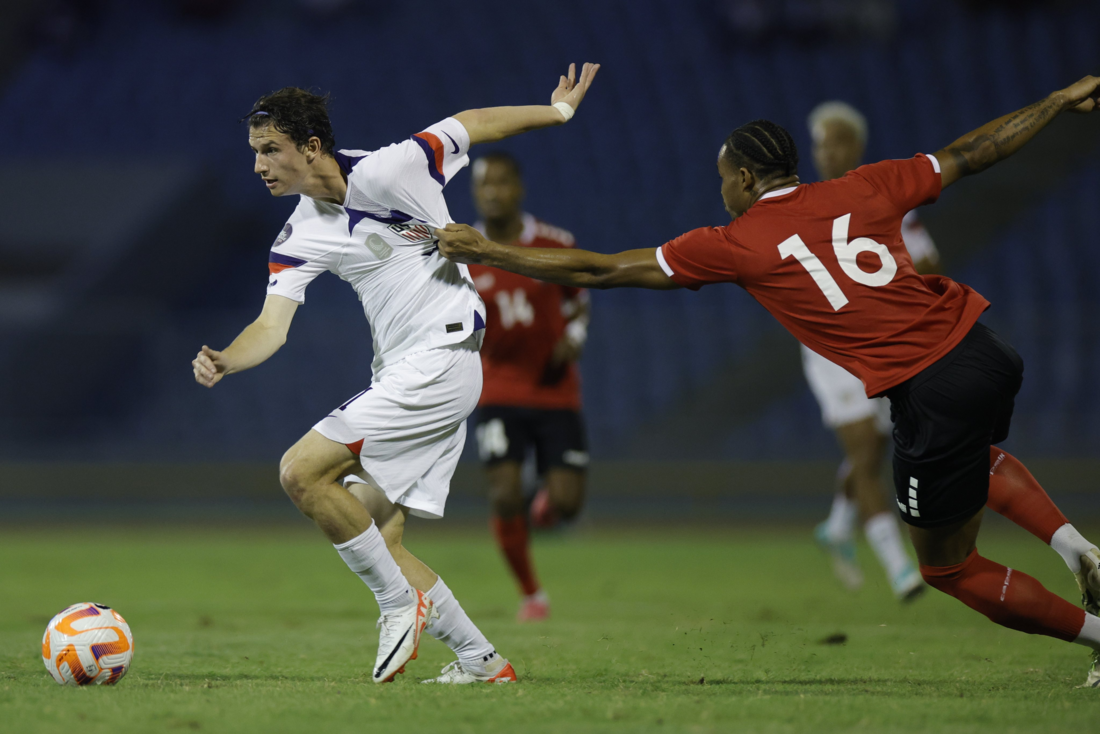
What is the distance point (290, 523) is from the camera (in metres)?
14.6

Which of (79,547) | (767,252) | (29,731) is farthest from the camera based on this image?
(79,547)

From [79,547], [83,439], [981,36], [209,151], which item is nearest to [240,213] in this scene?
[209,151]

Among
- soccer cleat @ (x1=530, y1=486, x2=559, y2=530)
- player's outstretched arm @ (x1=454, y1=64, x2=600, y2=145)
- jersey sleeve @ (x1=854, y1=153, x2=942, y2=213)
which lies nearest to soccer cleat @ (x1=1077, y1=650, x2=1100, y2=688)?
jersey sleeve @ (x1=854, y1=153, x2=942, y2=213)

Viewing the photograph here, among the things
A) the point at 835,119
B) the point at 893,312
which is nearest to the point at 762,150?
the point at 893,312

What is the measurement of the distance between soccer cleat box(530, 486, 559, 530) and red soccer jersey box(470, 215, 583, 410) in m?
0.73

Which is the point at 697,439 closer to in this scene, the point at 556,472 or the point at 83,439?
the point at 556,472

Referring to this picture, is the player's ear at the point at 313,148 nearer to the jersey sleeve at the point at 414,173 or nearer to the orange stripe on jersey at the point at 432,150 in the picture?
the jersey sleeve at the point at 414,173

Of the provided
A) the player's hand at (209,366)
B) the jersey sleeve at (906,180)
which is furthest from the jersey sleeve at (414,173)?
the jersey sleeve at (906,180)

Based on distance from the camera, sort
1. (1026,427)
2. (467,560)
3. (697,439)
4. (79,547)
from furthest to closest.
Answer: (697,439)
(1026,427)
(79,547)
(467,560)

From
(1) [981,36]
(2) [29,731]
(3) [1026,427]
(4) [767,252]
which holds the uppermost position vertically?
(1) [981,36]

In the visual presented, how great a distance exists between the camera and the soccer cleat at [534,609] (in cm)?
746

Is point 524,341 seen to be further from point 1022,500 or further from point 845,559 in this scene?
point 1022,500

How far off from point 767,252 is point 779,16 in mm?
Answer: 14078

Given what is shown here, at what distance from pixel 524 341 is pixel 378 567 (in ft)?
11.6
